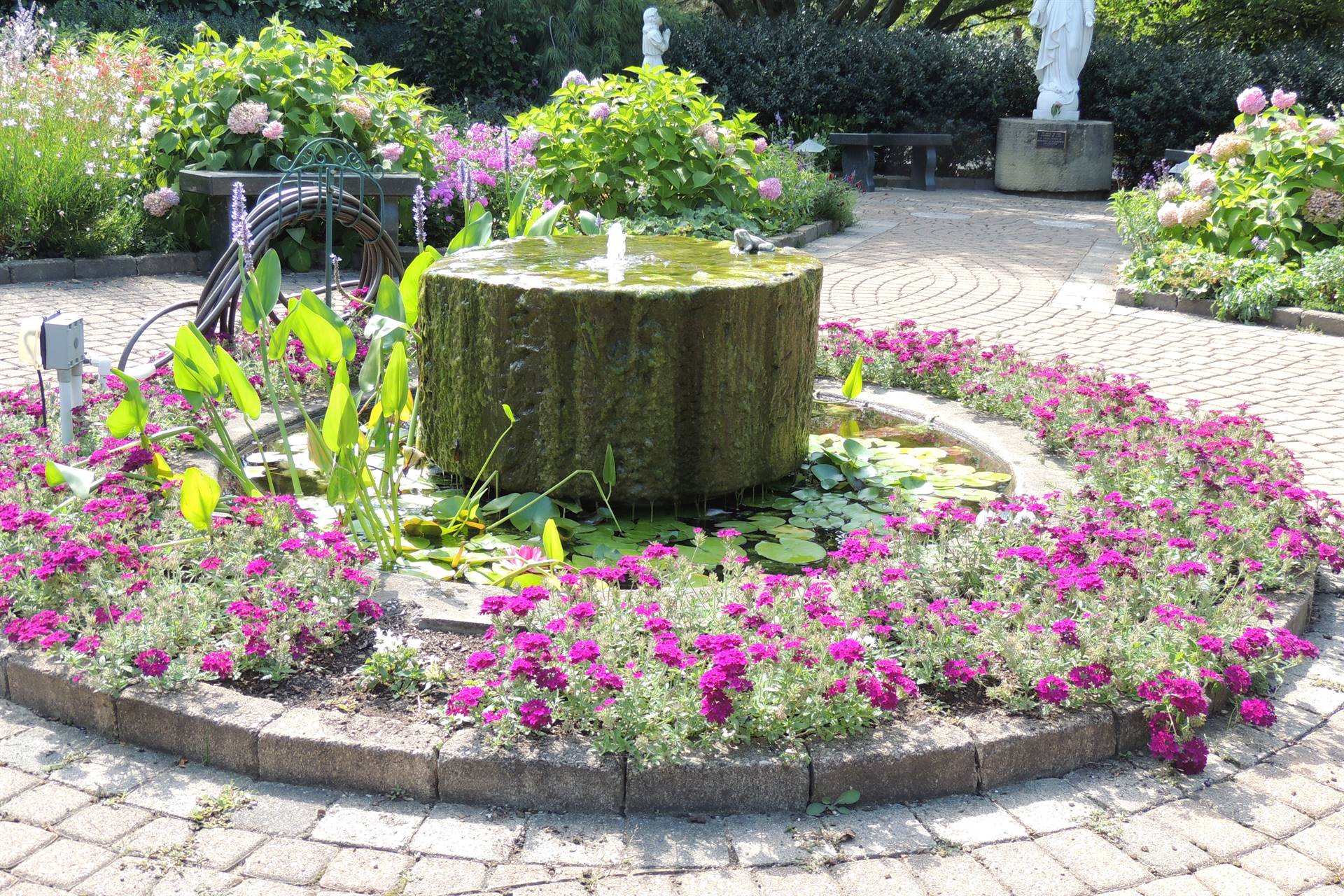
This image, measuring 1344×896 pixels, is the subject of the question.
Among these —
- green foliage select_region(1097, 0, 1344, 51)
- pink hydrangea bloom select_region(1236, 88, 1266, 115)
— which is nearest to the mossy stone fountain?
pink hydrangea bloom select_region(1236, 88, 1266, 115)

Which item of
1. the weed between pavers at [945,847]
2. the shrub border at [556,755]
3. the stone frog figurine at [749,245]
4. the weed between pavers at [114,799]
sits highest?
the stone frog figurine at [749,245]

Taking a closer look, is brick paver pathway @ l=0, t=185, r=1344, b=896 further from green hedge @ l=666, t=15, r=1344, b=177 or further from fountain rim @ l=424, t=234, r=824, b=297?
green hedge @ l=666, t=15, r=1344, b=177

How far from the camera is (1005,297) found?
908cm

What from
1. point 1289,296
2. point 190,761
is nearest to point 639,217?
point 1289,296

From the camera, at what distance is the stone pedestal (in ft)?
52.7

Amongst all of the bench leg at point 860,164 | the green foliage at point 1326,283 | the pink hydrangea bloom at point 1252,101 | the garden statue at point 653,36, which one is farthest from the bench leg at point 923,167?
the green foliage at point 1326,283

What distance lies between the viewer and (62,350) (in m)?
4.03

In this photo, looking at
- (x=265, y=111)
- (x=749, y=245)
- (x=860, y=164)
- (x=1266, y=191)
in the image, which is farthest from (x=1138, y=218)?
(x=265, y=111)

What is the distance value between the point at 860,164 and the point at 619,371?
13.5m

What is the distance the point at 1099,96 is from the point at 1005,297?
33.3 ft

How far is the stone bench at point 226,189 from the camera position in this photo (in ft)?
28.0

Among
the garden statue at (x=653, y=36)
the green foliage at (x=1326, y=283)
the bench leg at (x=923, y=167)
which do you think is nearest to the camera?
the green foliage at (x=1326, y=283)

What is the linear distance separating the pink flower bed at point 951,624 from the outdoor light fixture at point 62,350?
1940 mm

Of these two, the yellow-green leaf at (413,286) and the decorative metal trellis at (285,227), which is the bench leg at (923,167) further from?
the yellow-green leaf at (413,286)
